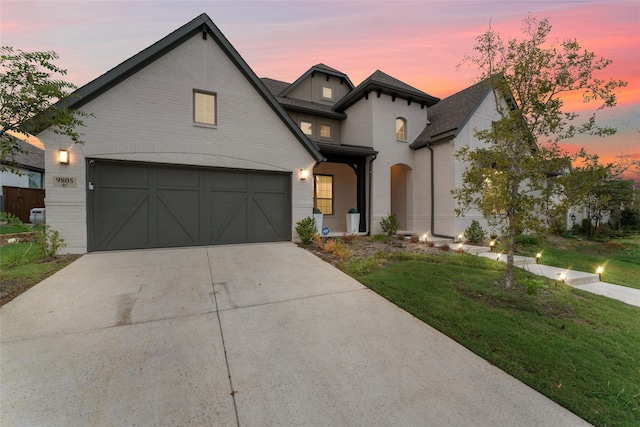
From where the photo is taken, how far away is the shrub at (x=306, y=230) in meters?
8.65

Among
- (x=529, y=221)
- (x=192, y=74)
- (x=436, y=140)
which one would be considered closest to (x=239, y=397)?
(x=529, y=221)

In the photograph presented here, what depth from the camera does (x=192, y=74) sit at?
7.78 m

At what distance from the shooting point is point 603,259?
9.16 metres

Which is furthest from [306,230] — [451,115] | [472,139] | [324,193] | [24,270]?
[451,115]

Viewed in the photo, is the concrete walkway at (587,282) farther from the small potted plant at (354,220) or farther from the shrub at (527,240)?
the small potted plant at (354,220)

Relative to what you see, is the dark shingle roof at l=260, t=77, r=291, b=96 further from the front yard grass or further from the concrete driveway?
the concrete driveway

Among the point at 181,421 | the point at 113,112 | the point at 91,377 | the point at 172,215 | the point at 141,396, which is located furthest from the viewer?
the point at 172,215

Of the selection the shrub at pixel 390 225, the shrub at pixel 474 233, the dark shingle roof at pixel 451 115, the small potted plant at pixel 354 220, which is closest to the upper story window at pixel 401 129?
the dark shingle roof at pixel 451 115

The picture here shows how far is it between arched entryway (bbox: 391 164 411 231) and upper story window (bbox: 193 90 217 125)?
9.15 metres

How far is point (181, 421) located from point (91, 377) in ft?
3.80

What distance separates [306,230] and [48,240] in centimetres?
698

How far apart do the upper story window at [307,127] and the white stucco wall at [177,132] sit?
416 centimetres

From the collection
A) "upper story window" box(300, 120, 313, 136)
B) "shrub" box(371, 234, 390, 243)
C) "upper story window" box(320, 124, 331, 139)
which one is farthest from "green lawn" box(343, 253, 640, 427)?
"upper story window" box(320, 124, 331, 139)

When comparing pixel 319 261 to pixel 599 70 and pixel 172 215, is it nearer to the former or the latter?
pixel 172 215
